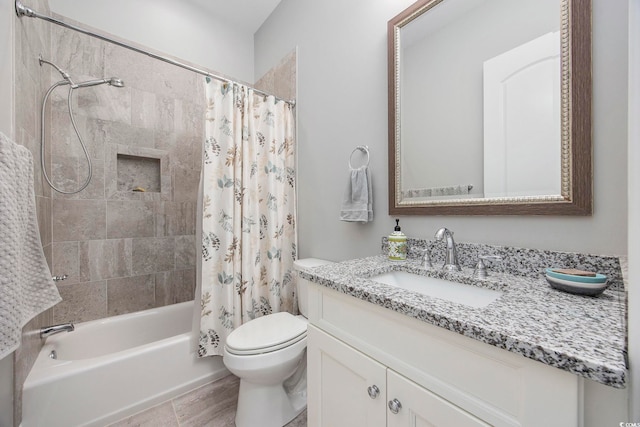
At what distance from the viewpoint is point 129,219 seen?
6.11 ft

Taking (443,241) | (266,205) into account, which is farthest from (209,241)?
(443,241)

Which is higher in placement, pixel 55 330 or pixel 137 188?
pixel 137 188

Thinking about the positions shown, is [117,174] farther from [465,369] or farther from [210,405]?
[465,369]

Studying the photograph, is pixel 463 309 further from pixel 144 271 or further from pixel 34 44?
pixel 34 44

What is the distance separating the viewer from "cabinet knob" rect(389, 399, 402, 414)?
0.63m

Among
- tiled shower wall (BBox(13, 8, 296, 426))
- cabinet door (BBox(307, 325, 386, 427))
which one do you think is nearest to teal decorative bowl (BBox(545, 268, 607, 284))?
cabinet door (BBox(307, 325, 386, 427))

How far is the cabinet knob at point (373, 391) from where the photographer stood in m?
0.68

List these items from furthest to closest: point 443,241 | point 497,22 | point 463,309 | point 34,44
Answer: point 34,44 → point 443,241 → point 497,22 → point 463,309

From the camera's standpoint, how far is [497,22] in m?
0.91

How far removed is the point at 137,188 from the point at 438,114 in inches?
83.3

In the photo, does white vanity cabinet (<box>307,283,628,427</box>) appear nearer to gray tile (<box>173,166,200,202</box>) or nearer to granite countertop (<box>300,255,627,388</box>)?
granite countertop (<box>300,255,627,388</box>)

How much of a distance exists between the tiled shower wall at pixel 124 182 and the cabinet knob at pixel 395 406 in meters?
1.96

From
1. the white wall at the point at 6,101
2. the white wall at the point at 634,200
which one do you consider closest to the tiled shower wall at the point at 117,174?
the white wall at the point at 6,101

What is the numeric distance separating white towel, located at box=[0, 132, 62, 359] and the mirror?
4.74ft
